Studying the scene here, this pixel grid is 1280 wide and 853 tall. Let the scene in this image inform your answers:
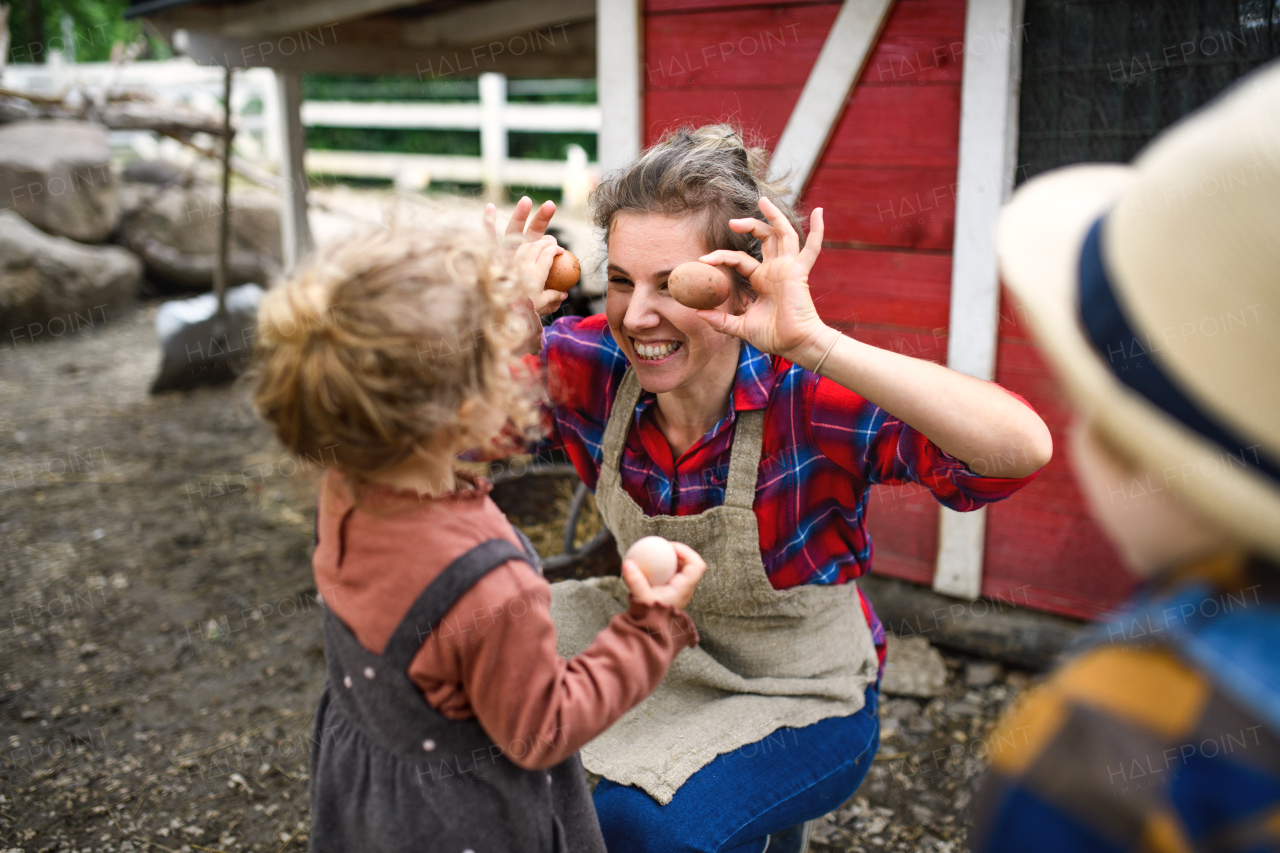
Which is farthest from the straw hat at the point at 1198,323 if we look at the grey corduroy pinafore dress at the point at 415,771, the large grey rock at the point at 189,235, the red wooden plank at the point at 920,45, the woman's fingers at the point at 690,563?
the large grey rock at the point at 189,235

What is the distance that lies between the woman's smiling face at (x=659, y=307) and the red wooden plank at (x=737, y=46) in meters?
1.55

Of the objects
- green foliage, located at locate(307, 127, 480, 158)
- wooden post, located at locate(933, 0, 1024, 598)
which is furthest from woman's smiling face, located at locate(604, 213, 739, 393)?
green foliage, located at locate(307, 127, 480, 158)

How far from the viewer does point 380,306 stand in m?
1.13

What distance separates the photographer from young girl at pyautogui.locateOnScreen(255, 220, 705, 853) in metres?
1.15

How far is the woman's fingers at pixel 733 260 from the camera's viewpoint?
5.46 feet

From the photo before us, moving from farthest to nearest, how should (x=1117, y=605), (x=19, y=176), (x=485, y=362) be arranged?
1. (x=19, y=176)
2. (x=1117, y=605)
3. (x=485, y=362)

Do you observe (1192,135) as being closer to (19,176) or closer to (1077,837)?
(1077,837)

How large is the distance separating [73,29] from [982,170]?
22726mm

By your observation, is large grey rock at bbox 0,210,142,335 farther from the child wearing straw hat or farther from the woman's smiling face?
the child wearing straw hat

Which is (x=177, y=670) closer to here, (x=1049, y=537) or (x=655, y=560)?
(x=655, y=560)

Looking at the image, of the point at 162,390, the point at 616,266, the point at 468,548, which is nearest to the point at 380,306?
the point at 468,548

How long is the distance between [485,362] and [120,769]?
91.6 inches

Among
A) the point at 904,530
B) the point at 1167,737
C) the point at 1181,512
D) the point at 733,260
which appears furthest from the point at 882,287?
the point at 1167,737

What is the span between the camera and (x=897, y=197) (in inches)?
119
